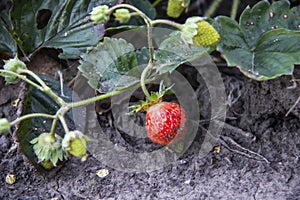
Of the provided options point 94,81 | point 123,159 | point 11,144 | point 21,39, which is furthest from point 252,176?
point 21,39

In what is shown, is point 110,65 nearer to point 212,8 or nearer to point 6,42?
point 6,42

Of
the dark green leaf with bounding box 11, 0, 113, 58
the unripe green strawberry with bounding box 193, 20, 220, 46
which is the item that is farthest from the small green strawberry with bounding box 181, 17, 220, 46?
the dark green leaf with bounding box 11, 0, 113, 58

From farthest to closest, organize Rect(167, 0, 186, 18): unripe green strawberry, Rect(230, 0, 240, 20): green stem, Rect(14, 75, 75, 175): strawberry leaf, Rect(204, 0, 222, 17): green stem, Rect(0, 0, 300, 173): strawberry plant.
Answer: Rect(204, 0, 222, 17): green stem → Rect(230, 0, 240, 20): green stem → Rect(167, 0, 186, 18): unripe green strawberry → Rect(14, 75, 75, 175): strawberry leaf → Rect(0, 0, 300, 173): strawberry plant

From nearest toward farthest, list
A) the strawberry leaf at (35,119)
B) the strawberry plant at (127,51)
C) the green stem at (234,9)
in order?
the strawberry plant at (127,51) < the strawberry leaf at (35,119) < the green stem at (234,9)

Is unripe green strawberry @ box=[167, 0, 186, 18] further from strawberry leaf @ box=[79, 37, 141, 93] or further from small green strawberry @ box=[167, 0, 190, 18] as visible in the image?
strawberry leaf @ box=[79, 37, 141, 93]

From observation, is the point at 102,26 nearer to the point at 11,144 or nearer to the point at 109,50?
the point at 109,50

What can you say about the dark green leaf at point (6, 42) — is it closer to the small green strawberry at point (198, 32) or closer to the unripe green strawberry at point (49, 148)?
the unripe green strawberry at point (49, 148)

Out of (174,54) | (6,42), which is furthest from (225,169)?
(6,42)

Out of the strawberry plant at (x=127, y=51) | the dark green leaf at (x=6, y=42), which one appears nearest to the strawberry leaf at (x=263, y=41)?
the strawberry plant at (x=127, y=51)
